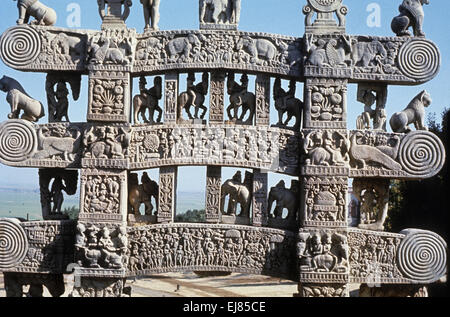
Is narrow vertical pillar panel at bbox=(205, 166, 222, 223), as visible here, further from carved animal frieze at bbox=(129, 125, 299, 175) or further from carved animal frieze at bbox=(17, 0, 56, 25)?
carved animal frieze at bbox=(17, 0, 56, 25)

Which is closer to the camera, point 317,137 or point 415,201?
point 317,137

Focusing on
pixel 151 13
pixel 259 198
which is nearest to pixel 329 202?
pixel 259 198

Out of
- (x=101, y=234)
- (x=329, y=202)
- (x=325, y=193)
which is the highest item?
(x=325, y=193)

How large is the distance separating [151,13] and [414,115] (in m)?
4.25

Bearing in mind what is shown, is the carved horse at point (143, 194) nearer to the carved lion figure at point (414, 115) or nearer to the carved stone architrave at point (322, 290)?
the carved stone architrave at point (322, 290)

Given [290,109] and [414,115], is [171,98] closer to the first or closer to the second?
[290,109]

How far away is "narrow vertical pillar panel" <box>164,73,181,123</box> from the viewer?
8.61m

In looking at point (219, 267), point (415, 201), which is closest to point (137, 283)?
point (415, 201)

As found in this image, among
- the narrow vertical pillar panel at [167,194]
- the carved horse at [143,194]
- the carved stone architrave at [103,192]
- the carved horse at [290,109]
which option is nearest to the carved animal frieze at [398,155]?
the carved horse at [290,109]

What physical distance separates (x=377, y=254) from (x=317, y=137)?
192cm

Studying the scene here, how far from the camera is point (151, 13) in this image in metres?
8.90

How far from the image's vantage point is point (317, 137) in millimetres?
8367

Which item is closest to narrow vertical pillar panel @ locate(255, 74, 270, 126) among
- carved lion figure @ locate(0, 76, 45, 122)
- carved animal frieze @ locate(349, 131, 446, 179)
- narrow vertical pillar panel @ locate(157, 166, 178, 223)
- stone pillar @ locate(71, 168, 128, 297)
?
carved animal frieze @ locate(349, 131, 446, 179)

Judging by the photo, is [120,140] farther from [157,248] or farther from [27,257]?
[27,257]
